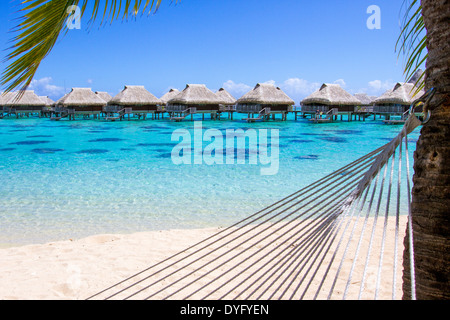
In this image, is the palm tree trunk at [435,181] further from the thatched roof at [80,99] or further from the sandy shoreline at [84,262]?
the thatched roof at [80,99]

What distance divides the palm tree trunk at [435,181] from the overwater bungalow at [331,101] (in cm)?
2170

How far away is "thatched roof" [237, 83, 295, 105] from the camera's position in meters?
22.2

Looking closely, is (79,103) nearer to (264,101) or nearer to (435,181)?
(264,101)

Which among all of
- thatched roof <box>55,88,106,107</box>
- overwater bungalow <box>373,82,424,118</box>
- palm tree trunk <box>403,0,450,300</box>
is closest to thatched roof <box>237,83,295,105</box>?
overwater bungalow <box>373,82,424,118</box>

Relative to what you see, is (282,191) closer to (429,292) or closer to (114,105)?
(429,292)

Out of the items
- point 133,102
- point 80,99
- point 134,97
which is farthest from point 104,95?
point 133,102

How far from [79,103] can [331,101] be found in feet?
54.9

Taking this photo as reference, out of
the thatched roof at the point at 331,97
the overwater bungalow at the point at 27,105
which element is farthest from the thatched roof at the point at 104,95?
the thatched roof at the point at 331,97

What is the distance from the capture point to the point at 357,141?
1350cm

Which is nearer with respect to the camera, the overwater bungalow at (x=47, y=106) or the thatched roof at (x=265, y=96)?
the thatched roof at (x=265, y=96)

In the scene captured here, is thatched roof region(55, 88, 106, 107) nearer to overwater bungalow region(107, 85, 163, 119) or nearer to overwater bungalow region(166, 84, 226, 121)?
overwater bungalow region(107, 85, 163, 119)

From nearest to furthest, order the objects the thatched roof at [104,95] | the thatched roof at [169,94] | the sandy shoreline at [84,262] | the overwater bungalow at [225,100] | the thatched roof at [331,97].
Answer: the sandy shoreline at [84,262]
the thatched roof at [331,97]
the overwater bungalow at [225,100]
the thatched roof at [169,94]
the thatched roof at [104,95]

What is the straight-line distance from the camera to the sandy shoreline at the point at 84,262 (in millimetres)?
2383

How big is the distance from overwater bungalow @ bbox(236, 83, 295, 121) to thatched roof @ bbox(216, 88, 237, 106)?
1503 millimetres
